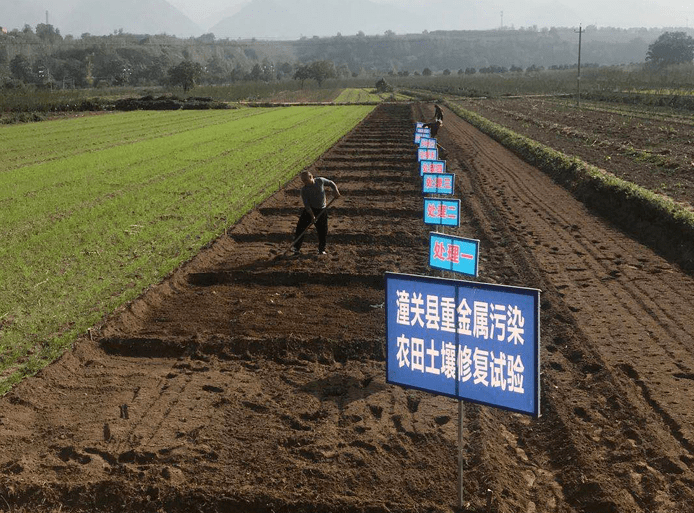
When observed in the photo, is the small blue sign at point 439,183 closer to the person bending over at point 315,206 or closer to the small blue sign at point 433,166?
the small blue sign at point 433,166

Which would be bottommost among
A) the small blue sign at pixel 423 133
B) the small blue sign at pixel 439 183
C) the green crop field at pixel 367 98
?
the small blue sign at pixel 439 183

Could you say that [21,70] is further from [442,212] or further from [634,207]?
[442,212]

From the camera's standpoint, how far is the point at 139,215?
705 inches

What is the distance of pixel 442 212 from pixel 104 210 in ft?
35.7

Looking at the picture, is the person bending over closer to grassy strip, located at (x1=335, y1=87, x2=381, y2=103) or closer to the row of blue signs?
the row of blue signs

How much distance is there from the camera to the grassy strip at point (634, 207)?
44.7ft

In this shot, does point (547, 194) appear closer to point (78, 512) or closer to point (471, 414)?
point (471, 414)

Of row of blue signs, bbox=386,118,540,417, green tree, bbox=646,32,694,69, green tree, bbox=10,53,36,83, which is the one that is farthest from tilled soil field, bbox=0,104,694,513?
green tree, bbox=10,53,36,83

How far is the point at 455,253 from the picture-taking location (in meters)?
8.06

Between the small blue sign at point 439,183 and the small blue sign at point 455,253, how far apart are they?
17.5 ft

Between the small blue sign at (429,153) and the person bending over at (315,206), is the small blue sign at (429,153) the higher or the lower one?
the higher one

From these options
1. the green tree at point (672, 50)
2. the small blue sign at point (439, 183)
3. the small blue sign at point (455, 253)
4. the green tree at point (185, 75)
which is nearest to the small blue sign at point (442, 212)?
the small blue sign at point (439, 183)

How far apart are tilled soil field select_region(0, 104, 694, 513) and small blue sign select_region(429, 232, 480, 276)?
4.70 feet

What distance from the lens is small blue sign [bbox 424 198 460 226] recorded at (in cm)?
1112
